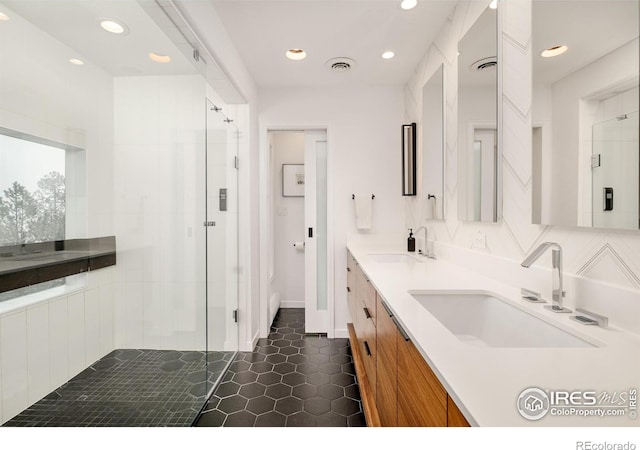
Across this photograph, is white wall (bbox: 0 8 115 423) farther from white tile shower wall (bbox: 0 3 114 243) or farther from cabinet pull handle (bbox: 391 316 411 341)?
cabinet pull handle (bbox: 391 316 411 341)

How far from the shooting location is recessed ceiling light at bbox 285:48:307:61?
7.72 feet

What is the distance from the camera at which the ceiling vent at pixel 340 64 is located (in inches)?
97.5

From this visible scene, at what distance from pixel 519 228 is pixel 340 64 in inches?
77.9

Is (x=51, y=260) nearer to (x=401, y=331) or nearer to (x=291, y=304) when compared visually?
(x=401, y=331)

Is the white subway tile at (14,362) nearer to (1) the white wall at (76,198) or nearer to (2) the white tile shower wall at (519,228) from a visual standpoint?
(1) the white wall at (76,198)

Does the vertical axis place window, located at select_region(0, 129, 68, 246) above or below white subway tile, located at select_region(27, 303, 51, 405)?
above

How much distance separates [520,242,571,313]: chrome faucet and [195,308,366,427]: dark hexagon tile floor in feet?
4.01

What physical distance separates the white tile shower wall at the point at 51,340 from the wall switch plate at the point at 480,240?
70.9 inches

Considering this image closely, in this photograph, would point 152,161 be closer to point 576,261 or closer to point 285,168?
point 576,261

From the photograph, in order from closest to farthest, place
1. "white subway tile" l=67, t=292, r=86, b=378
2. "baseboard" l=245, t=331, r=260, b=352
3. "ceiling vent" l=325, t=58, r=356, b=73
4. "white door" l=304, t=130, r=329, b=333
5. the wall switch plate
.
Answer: "white subway tile" l=67, t=292, r=86, b=378 < the wall switch plate < "ceiling vent" l=325, t=58, r=356, b=73 < "baseboard" l=245, t=331, r=260, b=352 < "white door" l=304, t=130, r=329, b=333

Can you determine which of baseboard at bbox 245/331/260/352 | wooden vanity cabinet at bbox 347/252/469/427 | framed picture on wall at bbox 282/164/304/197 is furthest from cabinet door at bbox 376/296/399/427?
framed picture on wall at bbox 282/164/304/197

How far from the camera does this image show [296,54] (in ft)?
7.91

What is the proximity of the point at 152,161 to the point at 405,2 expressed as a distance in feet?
5.60

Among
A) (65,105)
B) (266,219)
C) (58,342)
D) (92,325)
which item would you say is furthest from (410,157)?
(58,342)
